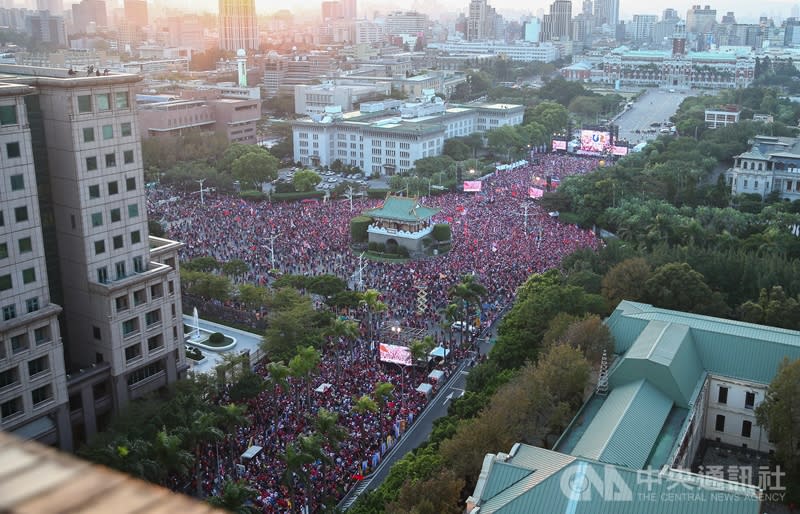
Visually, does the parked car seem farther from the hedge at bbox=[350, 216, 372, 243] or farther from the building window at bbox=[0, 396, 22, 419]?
the building window at bbox=[0, 396, 22, 419]

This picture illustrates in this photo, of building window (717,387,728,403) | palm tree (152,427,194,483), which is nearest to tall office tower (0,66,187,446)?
palm tree (152,427,194,483)

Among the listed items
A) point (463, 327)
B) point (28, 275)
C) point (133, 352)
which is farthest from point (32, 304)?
point (463, 327)

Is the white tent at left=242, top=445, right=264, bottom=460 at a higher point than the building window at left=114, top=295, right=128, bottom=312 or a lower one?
lower

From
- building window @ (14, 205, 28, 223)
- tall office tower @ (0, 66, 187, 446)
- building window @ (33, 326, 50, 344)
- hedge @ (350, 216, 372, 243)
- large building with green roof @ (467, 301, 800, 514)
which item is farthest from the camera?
hedge @ (350, 216, 372, 243)

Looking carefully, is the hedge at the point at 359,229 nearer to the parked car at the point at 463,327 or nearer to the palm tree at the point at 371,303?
the palm tree at the point at 371,303

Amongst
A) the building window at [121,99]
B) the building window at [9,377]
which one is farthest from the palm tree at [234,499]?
the building window at [121,99]

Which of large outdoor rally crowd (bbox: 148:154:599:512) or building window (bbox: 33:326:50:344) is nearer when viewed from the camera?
building window (bbox: 33:326:50:344)

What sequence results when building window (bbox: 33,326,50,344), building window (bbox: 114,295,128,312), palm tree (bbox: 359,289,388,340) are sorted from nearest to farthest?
building window (bbox: 33,326,50,344) < building window (bbox: 114,295,128,312) < palm tree (bbox: 359,289,388,340)
